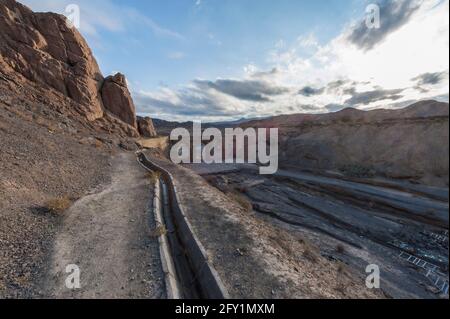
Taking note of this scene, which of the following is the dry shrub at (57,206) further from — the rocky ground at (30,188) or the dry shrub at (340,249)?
the dry shrub at (340,249)

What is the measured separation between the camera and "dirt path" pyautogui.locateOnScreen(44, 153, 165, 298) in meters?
4.85

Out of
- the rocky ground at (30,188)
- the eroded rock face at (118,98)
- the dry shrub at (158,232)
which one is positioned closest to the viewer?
the rocky ground at (30,188)

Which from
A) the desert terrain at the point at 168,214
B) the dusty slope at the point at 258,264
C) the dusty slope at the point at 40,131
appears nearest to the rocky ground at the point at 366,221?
the desert terrain at the point at 168,214

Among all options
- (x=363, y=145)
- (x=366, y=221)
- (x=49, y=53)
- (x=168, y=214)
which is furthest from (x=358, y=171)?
(x=49, y=53)

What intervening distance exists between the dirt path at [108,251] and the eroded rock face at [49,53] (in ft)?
86.4

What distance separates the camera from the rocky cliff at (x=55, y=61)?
26891 mm

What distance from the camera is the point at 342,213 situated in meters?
22.4

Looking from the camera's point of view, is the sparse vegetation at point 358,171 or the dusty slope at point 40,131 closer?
the dusty slope at point 40,131

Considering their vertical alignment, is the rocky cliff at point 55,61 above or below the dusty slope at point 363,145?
above

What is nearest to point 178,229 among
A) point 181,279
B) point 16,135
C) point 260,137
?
point 181,279

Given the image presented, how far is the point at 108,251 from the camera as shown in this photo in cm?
630

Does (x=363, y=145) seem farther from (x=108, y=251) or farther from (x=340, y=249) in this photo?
(x=108, y=251)

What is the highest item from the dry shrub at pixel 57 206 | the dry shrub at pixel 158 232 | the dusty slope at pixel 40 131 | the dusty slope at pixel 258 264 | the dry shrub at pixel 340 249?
the dusty slope at pixel 40 131
